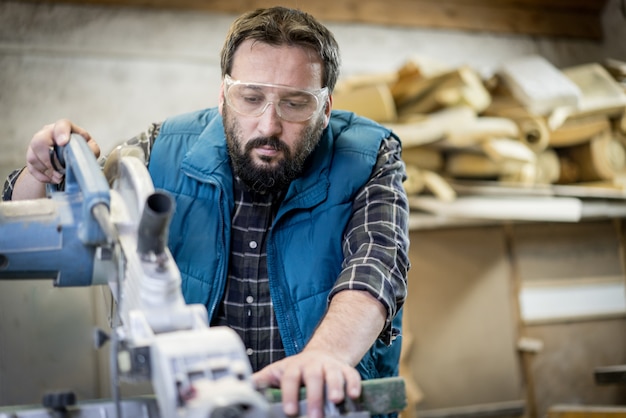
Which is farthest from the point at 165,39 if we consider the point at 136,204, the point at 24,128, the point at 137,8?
the point at 136,204

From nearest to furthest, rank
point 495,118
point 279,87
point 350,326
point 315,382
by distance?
point 315,382 < point 350,326 < point 279,87 < point 495,118

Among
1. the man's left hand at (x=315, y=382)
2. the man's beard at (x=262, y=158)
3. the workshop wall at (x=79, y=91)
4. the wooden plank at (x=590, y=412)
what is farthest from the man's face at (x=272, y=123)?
the workshop wall at (x=79, y=91)

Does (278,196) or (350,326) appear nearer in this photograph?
(350,326)

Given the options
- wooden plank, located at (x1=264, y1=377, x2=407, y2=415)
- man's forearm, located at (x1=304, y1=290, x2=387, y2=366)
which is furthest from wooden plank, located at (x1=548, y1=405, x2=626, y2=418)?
wooden plank, located at (x1=264, y1=377, x2=407, y2=415)

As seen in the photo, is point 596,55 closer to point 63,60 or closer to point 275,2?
point 275,2

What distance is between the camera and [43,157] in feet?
5.40

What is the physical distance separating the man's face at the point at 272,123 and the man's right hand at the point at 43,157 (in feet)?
1.11

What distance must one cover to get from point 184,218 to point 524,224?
127 inches

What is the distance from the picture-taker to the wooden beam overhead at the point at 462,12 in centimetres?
441

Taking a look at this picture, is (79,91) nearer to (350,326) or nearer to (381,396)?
(350,326)

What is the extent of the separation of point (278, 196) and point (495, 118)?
2518mm

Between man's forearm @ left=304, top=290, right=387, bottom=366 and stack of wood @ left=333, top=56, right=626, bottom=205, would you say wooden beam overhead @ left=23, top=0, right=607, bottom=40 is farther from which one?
man's forearm @ left=304, top=290, right=387, bottom=366

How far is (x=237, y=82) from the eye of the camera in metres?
1.82

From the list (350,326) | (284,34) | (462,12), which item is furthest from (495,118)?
(350,326)
